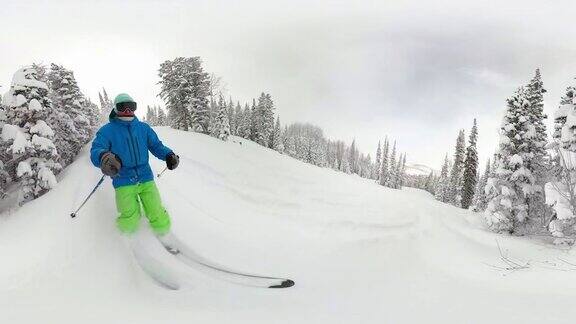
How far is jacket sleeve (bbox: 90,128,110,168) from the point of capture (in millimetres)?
4980

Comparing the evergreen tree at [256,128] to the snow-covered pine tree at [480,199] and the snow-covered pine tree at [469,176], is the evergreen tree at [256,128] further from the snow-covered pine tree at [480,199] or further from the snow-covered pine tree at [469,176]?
the snow-covered pine tree at [480,199]

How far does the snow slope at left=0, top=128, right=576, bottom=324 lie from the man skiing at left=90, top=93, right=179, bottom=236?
322 mm

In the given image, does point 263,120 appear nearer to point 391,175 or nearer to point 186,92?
point 186,92

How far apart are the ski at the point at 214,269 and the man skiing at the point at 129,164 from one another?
283 mm

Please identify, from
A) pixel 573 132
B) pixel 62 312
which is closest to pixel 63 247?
pixel 62 312

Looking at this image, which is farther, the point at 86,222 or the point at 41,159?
the point at 41,159

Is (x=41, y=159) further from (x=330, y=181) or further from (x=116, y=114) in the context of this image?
(x=330, y=181)

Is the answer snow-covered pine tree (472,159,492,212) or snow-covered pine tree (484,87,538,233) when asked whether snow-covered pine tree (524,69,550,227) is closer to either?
snow-covered pine tree (484,87,538,233)

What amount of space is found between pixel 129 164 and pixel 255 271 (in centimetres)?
282

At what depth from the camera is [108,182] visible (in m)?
6.70

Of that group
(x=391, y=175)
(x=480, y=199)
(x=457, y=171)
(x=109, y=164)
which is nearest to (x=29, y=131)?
(x=109, y=164)

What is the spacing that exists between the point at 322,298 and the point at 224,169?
10.6 m

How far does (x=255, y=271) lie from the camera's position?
568 centimetres

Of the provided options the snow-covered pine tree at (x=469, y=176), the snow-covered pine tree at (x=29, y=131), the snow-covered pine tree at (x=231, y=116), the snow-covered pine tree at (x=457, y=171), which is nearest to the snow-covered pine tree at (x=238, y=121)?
the snow-covered pine tree at (x=231, y=116)
